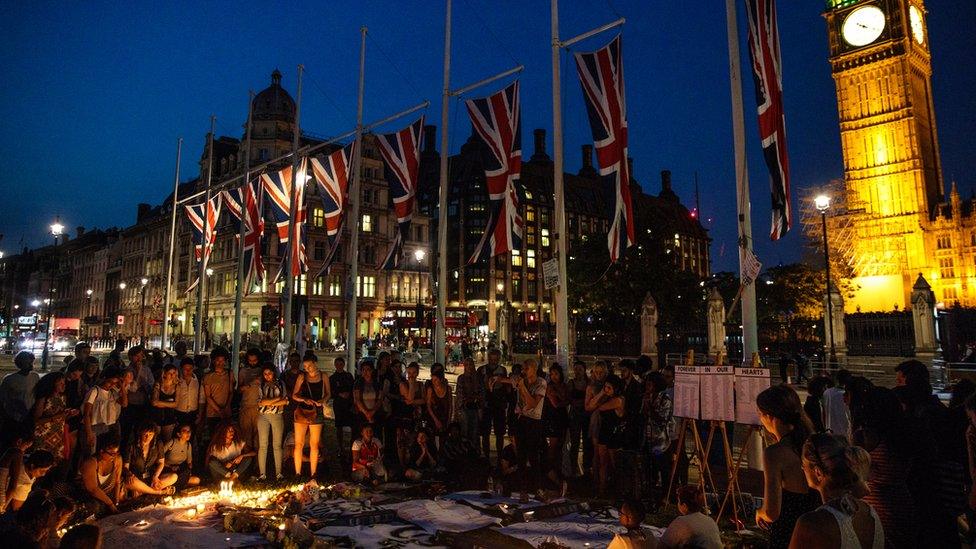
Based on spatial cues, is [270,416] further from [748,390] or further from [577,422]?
[748,390]

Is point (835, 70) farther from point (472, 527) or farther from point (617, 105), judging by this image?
point (472, 527)

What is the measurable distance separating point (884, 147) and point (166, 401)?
73.5m

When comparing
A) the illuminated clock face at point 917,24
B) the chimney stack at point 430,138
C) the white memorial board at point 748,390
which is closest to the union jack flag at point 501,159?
the white memorial board at point 748,390

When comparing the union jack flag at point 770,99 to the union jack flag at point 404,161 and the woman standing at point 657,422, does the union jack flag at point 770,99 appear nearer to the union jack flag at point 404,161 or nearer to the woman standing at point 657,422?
the woman standing at point 657,422

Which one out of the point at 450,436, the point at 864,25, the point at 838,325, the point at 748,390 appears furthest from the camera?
the point at 864,25

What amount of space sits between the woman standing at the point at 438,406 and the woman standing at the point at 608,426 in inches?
125

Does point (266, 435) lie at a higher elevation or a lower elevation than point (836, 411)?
lower

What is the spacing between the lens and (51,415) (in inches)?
319

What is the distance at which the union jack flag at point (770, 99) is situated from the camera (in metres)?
9.98

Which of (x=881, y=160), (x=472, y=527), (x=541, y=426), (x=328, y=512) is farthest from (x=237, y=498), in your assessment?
(x=881, y=160)

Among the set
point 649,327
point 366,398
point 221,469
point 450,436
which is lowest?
point 221,469

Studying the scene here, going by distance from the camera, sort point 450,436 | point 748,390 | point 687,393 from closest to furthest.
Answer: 1. point 748,390
2. point 687,393
3. point 450,436

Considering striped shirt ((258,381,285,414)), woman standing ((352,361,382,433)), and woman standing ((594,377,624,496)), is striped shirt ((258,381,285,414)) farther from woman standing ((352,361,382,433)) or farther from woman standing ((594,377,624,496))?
woman standing ((594,377,624,496))

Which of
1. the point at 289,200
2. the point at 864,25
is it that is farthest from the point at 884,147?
the point at 289,200
